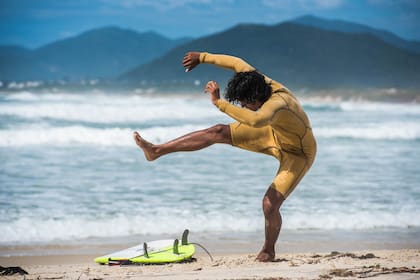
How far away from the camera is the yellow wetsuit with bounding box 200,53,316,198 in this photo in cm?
481

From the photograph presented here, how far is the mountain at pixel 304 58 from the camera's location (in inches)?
1638

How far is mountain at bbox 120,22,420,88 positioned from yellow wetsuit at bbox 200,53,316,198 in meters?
34.3

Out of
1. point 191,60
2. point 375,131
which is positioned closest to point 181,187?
point 191,60

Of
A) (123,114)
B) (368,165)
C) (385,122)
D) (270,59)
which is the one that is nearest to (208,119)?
(123,114)

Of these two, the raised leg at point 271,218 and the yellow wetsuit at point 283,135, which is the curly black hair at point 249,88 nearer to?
the yellow wetsuit at point 283,135

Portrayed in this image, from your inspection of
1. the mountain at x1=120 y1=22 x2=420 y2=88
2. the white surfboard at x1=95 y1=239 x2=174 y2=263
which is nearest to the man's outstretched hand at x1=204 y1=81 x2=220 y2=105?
the white surfboard at x1=95 y1=239 x2=174 y2=263

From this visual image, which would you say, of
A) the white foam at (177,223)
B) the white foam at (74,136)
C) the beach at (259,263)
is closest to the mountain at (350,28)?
the white foam at (74,136)

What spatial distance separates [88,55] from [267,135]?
60572mm

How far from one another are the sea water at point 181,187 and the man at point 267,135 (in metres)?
1.92


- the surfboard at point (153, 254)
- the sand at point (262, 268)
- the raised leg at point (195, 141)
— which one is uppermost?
the raised leg at point (195, 141)

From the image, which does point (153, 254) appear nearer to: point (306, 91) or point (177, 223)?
point (177, 223)

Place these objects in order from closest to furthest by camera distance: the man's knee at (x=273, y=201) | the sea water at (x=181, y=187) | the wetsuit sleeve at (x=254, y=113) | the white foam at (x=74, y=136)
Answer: the wetsuit sleeve at (x=254, y=113) < the man's knee at (x=273, y=201) < the sea water at (x=181, y=187) < the white foam at (x=74, y=136)

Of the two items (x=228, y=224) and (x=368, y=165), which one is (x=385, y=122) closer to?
(x=368, y=165)

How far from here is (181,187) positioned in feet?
30.1
